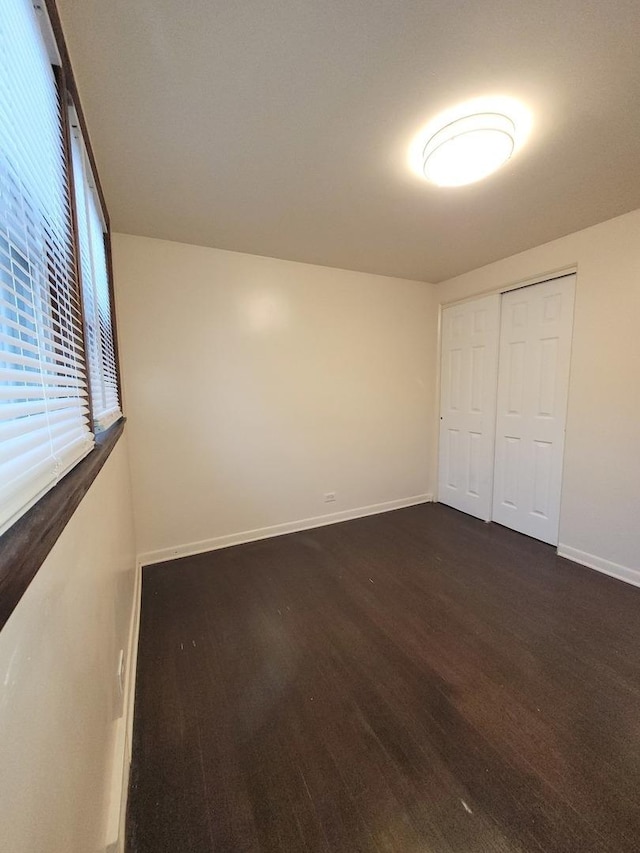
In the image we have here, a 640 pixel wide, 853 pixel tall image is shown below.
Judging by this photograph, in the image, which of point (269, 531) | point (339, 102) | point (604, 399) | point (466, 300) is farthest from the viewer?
point (466, 300)

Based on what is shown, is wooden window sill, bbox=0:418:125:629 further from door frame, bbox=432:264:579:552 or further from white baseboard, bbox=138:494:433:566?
door frame, bbox=432:264:579:552

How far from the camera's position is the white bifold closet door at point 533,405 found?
8.53 feet

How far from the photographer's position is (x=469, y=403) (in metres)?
3.34

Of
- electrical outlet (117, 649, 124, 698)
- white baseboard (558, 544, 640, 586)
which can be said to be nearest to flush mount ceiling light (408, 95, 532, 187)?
electrical outlet (117, 649, 124, 698)

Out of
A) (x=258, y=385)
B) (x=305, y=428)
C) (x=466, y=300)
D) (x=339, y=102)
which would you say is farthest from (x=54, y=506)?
(x=466, y=300)

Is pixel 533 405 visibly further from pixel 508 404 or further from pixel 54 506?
pixel 54 506

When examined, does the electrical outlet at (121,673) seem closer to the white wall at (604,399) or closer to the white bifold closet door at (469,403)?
the white wall at (604,399)

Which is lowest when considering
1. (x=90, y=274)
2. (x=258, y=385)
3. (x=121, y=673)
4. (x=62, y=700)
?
(x=121, y=673)

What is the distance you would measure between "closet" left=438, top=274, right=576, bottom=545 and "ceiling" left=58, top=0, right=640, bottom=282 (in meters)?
0.78

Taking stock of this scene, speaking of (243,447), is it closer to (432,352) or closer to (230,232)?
(230,232)

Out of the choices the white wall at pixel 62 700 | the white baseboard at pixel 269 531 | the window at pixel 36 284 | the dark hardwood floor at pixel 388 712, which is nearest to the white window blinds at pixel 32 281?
the window at pixel 36 284

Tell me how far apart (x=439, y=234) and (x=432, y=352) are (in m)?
1.41

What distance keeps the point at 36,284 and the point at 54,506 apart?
1.56 feet

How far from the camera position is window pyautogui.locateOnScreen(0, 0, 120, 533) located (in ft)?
1.77
